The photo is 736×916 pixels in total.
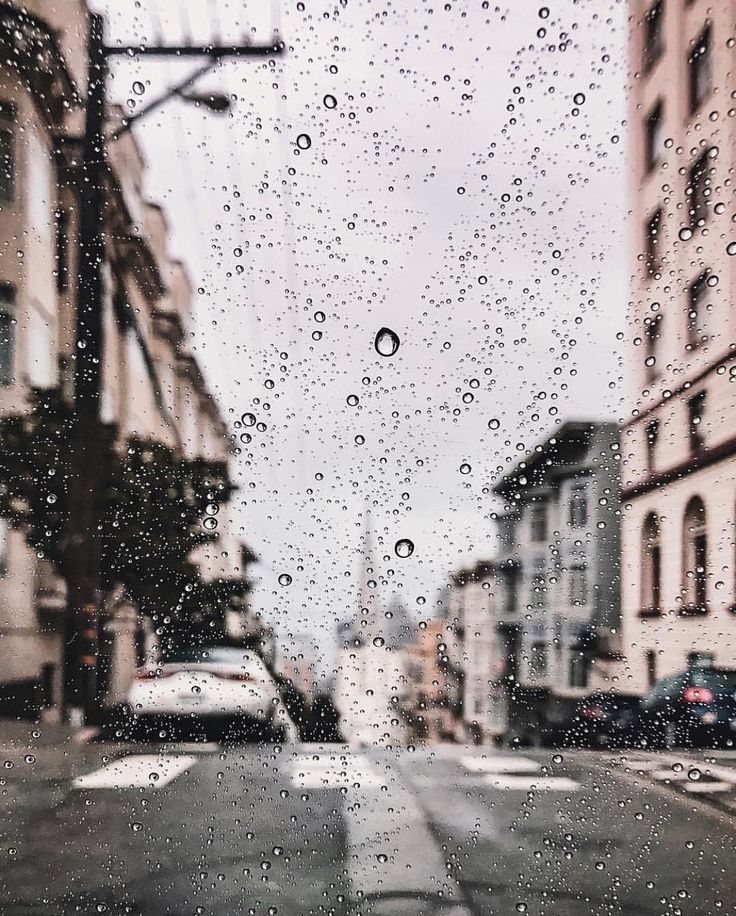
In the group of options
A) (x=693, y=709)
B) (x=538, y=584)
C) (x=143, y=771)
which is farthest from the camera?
(x=143, y=771)

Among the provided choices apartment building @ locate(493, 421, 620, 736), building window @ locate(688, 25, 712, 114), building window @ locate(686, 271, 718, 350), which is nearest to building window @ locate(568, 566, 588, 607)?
apartment building @ locate(493, 421, 620, 736)

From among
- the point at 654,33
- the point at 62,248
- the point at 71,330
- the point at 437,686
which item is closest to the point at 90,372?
the point at 71,330

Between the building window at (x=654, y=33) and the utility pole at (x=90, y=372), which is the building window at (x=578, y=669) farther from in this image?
the building window at (x=654, y=33)

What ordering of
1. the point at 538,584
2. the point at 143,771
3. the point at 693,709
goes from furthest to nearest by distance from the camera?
1. the point at 143,771
2. the point at 538,584
3. the point at 693,709

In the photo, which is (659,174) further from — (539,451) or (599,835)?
(599,835)

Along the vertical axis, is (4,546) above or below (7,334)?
below

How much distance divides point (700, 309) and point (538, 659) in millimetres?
713

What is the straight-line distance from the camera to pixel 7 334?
1676 mm

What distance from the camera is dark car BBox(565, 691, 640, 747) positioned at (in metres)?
1.54

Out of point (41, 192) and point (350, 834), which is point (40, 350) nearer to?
point (41, 192)

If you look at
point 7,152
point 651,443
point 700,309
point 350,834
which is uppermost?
point 7,152

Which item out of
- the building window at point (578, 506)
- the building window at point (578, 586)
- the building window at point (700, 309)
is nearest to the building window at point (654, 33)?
the building window at point (700, 309)

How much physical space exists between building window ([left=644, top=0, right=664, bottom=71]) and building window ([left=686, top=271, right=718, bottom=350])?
0.44 metres

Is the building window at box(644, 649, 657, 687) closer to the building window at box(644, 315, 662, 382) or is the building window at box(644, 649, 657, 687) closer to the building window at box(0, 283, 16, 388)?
the building window at box(644, 315, 662, 382)
